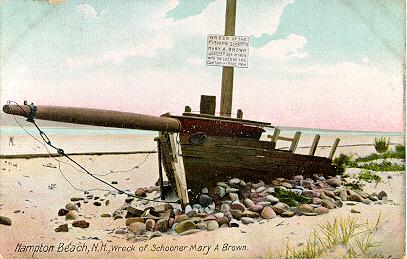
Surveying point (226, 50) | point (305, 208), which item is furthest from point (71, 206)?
point (305, 208)

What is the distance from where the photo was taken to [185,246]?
3111mm

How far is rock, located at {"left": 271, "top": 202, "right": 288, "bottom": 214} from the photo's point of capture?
328cm

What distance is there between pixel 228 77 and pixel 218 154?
0.52 meters

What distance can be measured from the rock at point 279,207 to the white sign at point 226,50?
0.97 m

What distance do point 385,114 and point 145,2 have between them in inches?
71.0

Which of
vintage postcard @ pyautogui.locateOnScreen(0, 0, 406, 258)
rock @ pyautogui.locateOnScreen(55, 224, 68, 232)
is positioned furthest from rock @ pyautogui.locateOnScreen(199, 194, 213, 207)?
rock @ pyautogui.locateOnScreen(55, 224, 68, 232)

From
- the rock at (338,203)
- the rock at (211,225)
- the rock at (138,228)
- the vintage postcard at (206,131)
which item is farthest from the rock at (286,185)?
the rock at (138,228)

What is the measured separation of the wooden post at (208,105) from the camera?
10.8ft

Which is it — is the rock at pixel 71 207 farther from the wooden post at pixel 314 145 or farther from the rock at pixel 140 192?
the wooden post at pixel 314 145

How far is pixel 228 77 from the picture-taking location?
10.9 feet

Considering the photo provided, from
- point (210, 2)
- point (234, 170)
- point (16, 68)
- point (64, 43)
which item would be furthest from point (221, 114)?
point (16, 68)

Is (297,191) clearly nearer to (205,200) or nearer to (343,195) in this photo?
(343,195)

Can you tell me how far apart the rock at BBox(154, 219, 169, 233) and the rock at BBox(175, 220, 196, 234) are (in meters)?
0.07

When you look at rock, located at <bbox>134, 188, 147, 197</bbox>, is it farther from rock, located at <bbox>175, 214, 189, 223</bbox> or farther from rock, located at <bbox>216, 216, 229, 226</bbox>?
rock, located at <bbox>216, 216, 229, 226</bbox>
